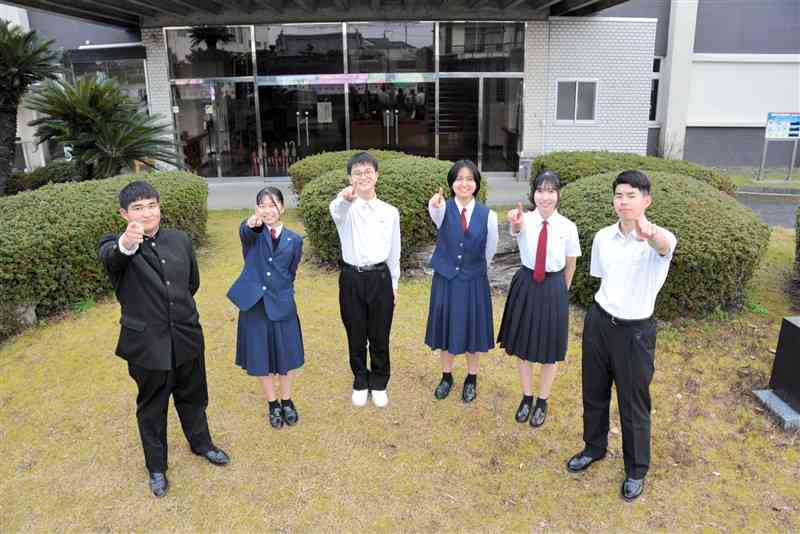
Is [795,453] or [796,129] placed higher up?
[796,129]

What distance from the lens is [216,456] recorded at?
11.5 feet

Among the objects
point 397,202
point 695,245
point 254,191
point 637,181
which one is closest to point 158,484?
point 637,181

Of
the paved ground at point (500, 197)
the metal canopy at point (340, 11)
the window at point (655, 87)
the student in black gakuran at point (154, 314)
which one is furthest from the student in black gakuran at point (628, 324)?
the window at point (655, 87)

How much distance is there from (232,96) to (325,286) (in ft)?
27.8

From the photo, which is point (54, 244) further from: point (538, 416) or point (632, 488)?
point (632, 488)

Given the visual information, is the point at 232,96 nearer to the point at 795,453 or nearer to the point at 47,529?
the point at 47,529

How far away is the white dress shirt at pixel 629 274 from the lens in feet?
9.65

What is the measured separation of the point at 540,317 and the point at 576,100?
10900 millimetres

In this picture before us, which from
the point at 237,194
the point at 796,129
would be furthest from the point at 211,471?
the point at 796,129

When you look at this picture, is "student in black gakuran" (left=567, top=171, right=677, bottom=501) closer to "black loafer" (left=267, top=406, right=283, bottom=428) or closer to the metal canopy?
"black loafer" (left=267, top=406, right=283, bottom=428)

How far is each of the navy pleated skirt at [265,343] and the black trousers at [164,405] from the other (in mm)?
346

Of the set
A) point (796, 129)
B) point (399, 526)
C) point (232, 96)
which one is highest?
point (232, 96)

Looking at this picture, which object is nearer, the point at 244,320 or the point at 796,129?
the point at 244,320

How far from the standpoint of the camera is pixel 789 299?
19.3 ft
